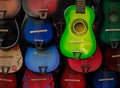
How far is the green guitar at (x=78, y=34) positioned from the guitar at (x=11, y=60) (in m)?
0.26

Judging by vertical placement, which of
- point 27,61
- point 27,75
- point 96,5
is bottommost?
point 27,75

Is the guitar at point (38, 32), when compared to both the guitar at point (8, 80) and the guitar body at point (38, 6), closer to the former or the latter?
the guitar body at point (38, 6)

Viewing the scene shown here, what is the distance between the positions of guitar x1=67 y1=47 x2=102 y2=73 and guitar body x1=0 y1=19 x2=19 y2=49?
33cm

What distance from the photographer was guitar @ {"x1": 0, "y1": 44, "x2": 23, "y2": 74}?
65.7 inches

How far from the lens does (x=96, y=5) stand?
1.80 meters

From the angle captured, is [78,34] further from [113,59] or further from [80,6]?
[113,59]

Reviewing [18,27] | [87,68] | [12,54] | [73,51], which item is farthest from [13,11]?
[87,68]

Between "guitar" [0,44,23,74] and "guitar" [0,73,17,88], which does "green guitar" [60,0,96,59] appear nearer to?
"guitar" [0,44,23,74]

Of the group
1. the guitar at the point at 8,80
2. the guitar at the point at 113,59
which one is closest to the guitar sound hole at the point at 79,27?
the guitar at the point at 113,59

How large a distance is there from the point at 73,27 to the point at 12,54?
0.38 m

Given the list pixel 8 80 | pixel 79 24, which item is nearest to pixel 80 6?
pixel 79 24

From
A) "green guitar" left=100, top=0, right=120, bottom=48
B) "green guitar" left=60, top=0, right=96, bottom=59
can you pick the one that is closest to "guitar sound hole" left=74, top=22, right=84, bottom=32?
"green guitar" left=60, top=0, right=96, bottom=59

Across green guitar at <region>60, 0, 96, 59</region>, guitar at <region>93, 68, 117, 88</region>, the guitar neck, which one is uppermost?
the guitar neck

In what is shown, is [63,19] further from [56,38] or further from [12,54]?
[12,54]
